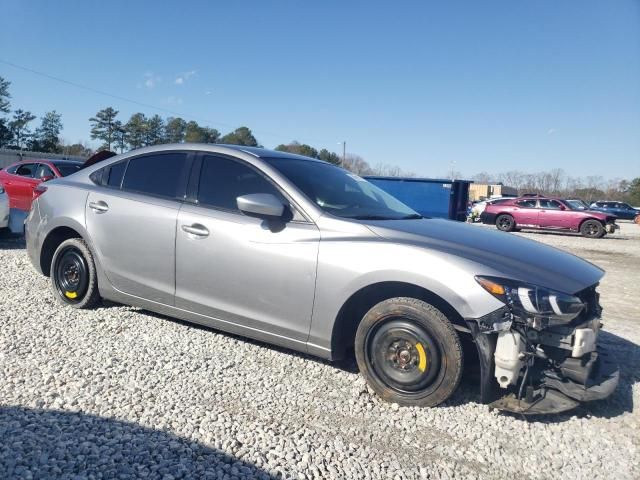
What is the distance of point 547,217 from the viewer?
1978cm

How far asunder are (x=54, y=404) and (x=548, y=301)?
291cm

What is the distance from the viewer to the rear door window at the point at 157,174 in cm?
392

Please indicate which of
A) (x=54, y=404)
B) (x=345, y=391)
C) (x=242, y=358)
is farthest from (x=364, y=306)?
(x=54, y=404)

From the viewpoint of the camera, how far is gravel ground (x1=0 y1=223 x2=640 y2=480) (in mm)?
2293

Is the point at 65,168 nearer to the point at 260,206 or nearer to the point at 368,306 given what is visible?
the point at 260,206

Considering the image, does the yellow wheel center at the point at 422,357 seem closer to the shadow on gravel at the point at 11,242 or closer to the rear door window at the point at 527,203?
the shadow on gravel at the point at 11,242

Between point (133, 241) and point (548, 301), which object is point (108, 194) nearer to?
point (133, 241)

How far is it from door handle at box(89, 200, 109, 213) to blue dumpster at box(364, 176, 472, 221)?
12.5 metres

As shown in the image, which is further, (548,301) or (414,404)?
(414,404)

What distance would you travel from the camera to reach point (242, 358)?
11.6ft

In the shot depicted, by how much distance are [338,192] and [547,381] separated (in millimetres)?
1974

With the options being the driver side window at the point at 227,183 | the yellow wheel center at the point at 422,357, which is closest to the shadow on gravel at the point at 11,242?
the driver side window at the point at 227,183

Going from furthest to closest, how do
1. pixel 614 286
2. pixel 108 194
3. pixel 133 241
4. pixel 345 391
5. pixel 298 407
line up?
pixel 614 286
pixel 108 194
pixel 133 241
pixel 345 391
pixel 298 407

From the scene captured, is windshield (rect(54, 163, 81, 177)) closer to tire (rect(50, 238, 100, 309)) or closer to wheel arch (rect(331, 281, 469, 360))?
tire (rect(50, 238, 100, 309))
